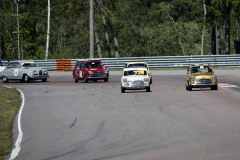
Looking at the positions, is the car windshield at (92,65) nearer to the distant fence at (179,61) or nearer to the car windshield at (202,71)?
the car windshield at (202,71)

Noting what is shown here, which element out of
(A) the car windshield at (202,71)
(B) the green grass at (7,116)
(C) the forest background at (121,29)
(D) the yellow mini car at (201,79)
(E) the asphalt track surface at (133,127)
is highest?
(C) the forest background at (121,29)

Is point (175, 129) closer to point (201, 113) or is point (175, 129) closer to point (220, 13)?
point (201, 113)

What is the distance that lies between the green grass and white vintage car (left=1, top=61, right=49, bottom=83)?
8456 millimetres

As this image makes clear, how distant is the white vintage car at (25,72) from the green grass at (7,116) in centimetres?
846

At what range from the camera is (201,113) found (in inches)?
611

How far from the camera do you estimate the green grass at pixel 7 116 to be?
10.8 metres

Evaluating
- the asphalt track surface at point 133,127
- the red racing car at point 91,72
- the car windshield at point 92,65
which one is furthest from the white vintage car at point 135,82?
the car windshield at point 92,65

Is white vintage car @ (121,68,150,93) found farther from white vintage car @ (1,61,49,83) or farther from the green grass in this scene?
white vintage car @ (1,61,49,83)

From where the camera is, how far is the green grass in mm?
10773

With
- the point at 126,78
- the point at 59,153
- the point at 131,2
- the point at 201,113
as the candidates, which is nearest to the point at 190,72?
the point at 126,78

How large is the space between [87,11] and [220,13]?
15.0m

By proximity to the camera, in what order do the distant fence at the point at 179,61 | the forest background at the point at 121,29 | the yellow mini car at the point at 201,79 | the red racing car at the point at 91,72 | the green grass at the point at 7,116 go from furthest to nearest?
the forest background at the point at 121,29
the distant fence at the point at 179,61
the red racing car at the point at 91,72
the yellow mini car at the point at 201,79
the green grass at the point at 7,116

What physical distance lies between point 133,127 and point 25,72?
72.8 feet

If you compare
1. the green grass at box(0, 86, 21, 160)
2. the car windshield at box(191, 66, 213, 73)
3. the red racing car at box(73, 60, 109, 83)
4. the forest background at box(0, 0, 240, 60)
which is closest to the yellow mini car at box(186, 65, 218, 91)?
the car windshield at box(191, 66, 213, 73)
